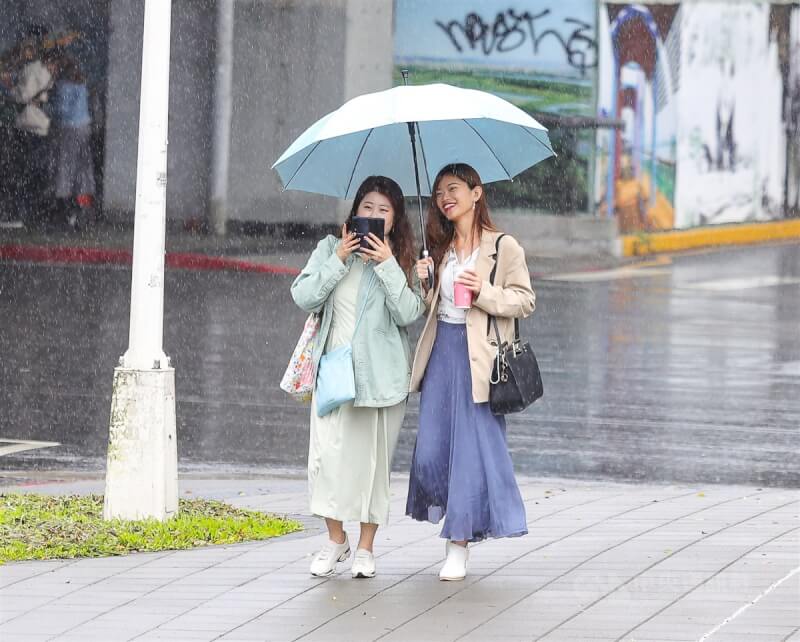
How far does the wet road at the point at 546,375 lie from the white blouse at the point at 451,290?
3.79 metres

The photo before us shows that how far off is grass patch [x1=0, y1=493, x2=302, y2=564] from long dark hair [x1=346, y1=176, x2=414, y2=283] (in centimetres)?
169

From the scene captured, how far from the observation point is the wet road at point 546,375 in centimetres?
1060

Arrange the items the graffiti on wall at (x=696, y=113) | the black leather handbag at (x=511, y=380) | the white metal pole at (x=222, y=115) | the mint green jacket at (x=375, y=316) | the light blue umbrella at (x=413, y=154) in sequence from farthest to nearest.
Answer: the graffiti on wall at (x=696, y=113)
the white metal pole at (x=222, y=115)
the light blue umbrella at (x=413, y=154)
the mint green jacket at (x=375, y=316)
the black leather handbag at (x=511, y=380)

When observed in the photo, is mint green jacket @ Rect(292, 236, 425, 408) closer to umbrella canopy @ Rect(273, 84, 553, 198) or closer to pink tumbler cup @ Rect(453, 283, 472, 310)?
pink tumbler cup @ Rect(453, 283, 472, 310)

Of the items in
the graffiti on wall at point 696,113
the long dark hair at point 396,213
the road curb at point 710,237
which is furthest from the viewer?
the graffiti on wall at point 696,113

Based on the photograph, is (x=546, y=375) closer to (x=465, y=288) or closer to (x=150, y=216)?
(x=150, y=216)

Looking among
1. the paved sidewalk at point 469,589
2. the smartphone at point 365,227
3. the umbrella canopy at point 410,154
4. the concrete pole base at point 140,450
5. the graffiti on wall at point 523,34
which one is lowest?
the paved sidewalk at point 469,589

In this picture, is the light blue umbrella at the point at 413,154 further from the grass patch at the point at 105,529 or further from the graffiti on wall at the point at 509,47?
the graffiti on wall at the point at 509,47

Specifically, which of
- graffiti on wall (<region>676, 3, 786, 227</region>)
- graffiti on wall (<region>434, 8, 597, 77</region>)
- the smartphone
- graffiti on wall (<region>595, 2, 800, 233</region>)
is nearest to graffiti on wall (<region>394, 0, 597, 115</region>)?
graffiti on wall (<region>434, 8, 597, 77</region>)

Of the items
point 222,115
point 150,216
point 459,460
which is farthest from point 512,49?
point 459,460

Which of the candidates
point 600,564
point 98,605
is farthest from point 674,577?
point 98,605

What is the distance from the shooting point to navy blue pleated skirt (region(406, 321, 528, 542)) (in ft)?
20.5

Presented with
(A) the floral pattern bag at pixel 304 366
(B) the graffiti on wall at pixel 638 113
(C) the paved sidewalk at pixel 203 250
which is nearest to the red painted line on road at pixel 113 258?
(C) the paved sidewalk at pixel 203 250

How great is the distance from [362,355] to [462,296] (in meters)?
0.54
